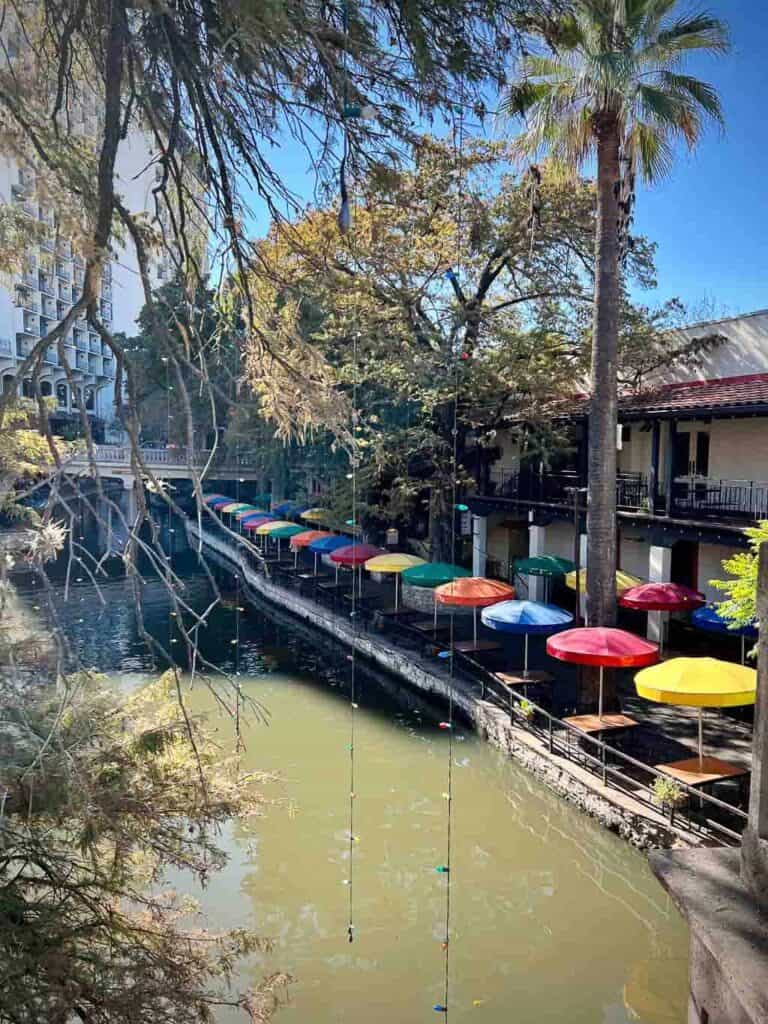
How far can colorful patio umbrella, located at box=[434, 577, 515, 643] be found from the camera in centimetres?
1631

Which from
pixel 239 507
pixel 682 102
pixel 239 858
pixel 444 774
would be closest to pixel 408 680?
pixel 444 774

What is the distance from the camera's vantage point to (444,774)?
13.5 m

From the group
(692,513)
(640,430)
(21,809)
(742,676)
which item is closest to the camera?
(21,809)

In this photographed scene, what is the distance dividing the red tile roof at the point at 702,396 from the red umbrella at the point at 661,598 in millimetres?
3600

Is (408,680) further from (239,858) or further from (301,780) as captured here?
(239,858)

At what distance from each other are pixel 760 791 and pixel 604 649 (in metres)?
8.57

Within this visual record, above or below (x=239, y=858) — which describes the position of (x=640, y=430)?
above

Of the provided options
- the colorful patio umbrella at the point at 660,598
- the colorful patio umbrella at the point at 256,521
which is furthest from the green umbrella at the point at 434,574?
the colorful patio umbrella at the point at 256,521

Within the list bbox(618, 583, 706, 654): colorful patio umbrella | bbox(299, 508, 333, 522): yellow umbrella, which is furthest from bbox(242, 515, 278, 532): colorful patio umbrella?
bbox(618, 583, 706, 654): colorful patio umbrella

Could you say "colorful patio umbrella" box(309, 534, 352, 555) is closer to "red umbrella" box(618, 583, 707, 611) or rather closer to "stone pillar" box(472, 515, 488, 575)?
"stone pillar" box(472, 515, 488, 575)

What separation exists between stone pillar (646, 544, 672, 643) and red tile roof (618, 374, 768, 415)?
306 cm

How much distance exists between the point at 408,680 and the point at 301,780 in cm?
561

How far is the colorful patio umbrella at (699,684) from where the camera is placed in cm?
1003

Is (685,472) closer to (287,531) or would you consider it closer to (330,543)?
(330,543)
